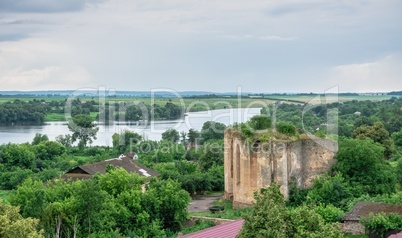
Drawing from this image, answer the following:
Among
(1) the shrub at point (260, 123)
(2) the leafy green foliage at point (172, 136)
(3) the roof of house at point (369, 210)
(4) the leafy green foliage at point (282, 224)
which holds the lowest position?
(3) the roof of house at point (369, 210)

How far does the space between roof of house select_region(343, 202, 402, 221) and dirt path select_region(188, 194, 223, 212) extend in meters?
7.69

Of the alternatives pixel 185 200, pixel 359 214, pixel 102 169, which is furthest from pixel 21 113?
pixel 359 214

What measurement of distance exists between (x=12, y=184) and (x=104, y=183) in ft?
64.1

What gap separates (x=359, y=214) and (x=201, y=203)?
9.55 meters

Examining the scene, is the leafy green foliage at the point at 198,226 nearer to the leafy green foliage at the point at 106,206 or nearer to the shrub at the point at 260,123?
the leafy green foliage at the point at 106,206

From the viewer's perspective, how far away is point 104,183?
28094 mm

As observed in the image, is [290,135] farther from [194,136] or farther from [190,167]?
[194,136]

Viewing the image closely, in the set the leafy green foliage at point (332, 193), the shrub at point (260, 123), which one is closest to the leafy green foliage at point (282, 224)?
the leafy green foliage at point (332, 193)

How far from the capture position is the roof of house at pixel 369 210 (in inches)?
980

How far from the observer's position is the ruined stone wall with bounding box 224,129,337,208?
29188mm

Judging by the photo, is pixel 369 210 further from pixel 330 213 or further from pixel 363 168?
pixel 363 168

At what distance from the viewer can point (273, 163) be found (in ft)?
95.9

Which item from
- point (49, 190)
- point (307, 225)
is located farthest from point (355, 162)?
point (307, 225)

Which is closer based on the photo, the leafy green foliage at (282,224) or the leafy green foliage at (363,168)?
the leafy green foliage at (282,224)
